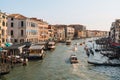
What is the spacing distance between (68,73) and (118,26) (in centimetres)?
4763

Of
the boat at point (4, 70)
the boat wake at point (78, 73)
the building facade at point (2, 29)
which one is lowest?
the boat wake at point (78, 73)

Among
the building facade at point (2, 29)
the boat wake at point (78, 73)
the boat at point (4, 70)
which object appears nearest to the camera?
the boat at point (4, 70)

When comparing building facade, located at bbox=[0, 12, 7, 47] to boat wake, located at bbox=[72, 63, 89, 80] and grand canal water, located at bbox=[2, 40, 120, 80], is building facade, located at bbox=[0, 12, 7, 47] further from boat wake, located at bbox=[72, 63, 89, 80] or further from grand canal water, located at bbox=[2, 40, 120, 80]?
boat wake, located at bbox=[72, 63, 89, 80]

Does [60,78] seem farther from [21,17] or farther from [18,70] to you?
[21,17]

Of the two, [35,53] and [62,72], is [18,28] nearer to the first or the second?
[35,53]

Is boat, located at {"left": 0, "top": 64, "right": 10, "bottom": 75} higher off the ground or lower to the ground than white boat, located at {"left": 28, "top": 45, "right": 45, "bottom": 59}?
lower

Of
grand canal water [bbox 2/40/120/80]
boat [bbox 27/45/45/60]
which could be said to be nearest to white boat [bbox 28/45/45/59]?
boat [bbox 27/45/45/60]

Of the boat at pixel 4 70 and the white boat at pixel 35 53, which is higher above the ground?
the white boat at pixel 35 53

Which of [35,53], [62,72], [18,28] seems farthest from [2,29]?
[62,72]

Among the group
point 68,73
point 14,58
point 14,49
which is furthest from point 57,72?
point 14,49

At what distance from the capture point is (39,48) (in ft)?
171

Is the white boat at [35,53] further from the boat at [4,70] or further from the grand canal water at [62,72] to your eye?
the boat at [4,70]

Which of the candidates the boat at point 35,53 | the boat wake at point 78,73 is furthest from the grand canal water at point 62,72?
the boat at point 35,53

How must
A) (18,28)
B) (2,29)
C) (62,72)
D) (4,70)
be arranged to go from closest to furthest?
(4,70) → (62,72) → (2,29) → (18,28)
